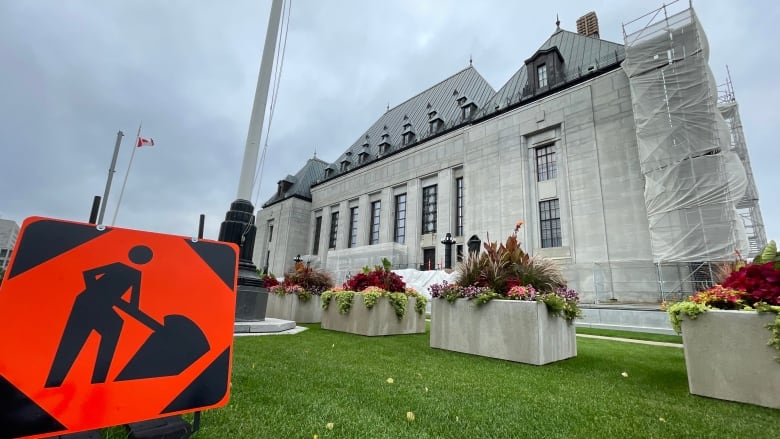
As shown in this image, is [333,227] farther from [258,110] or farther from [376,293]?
[376,293]

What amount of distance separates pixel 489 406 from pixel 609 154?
19.4m

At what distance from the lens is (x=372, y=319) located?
22.2 ft

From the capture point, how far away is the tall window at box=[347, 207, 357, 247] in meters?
33.1

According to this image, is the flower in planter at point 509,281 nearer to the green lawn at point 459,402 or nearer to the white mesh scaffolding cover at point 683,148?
the green lawn at point 459,402

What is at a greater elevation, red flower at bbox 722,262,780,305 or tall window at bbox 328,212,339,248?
tall window at bbox 328,212,339,248

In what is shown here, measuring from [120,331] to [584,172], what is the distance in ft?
68.6

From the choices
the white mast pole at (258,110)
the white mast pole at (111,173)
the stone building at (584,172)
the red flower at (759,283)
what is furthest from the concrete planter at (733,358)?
the white mast pole at (111,173)

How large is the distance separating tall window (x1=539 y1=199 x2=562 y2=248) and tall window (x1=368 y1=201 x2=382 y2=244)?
15.0m

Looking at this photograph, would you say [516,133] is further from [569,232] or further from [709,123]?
[709,123]

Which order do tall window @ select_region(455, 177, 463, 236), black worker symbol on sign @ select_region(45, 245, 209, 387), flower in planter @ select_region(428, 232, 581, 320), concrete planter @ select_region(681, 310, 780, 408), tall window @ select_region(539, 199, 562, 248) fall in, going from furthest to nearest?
tall window @ select_region(455, 177, 463, 236) < tall window @ select_region(539, 199, 562, 248) < flower in planter @ select_region(428, 232, 581, 320) < concrete planter @ select_region(681, 310, 780, 408) < black worker symbol on sign @ select_region(45, 245, 209, 387)

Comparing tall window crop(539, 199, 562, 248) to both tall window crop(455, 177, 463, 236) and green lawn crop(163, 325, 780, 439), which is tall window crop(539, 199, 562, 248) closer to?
tall window crop(455, 177, 463, 236)

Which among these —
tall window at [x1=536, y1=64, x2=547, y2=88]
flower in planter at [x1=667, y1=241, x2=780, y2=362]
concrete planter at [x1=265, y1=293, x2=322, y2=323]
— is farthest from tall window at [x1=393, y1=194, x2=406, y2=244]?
flower in planter at [x1=667, y1=241, x2=780, y2=362]

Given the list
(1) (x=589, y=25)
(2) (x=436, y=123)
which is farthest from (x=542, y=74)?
(1) (x=589, y=25)

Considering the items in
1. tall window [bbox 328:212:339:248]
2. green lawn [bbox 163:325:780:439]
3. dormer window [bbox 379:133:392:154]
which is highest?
dormer window [bbox 379:133:392:154]
